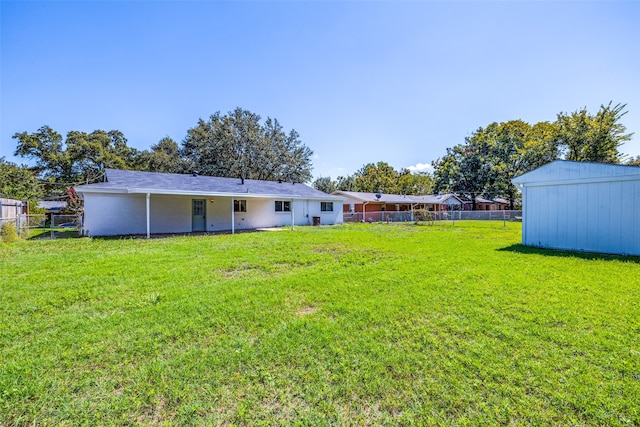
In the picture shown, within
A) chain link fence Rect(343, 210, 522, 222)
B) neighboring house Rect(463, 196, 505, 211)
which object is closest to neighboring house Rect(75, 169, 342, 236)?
chain link fence Rect(343, 210, 522, 222)

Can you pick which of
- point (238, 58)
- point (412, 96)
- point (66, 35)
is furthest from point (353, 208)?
point (66, 35)

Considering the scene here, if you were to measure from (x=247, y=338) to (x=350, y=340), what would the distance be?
3.89 ft

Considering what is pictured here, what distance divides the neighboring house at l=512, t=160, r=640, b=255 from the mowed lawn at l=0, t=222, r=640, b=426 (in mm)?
2829

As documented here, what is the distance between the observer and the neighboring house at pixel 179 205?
12.4 meters

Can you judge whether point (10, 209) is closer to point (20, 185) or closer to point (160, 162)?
point (20, 185)

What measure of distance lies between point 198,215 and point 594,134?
32.1 metres

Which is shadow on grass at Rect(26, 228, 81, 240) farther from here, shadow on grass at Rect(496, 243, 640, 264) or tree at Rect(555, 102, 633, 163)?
tree at Rect(555, 102, 633, 163)

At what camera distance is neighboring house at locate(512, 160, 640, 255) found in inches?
300

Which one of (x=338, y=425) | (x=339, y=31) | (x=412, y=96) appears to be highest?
(x=339, y=31)

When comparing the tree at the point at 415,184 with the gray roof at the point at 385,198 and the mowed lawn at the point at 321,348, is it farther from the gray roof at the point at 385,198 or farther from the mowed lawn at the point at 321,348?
the mowed lawn at the point at 321,348

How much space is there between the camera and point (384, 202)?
28531 mm

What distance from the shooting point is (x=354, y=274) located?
579 centimetres

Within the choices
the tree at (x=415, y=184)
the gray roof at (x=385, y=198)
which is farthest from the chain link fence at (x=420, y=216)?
the tree at (x=415, y=184)

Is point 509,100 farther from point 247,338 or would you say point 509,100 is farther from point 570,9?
point 247,338
